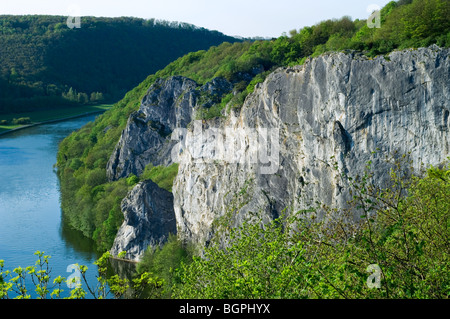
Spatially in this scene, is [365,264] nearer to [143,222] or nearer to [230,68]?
[143,222]

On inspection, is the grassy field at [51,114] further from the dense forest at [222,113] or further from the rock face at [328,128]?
the rock face at [328,128]

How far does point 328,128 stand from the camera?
2350 centimetres

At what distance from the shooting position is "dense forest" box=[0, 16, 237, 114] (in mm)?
97938

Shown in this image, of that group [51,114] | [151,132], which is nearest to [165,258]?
[151,132]

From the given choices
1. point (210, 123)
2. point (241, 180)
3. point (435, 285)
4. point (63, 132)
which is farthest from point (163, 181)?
point (63, 132)

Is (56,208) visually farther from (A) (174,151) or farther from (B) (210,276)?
(B) (210,276)

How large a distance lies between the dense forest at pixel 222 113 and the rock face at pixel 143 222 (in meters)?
1.56

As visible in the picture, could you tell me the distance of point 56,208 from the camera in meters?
44.0

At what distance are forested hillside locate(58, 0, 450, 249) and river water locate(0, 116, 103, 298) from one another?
1426 mm

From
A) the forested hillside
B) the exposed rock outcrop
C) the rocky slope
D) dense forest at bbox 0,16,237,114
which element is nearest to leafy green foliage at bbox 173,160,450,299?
the rocky slope

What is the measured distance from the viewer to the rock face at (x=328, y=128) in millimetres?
21109

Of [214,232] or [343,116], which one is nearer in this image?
[343,116]

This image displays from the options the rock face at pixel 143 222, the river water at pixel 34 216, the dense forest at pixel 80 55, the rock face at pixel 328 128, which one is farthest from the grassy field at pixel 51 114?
the rock face at pixel 328 128
